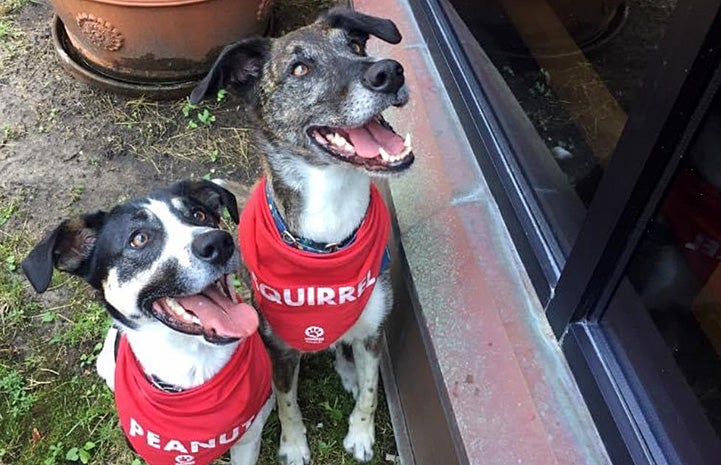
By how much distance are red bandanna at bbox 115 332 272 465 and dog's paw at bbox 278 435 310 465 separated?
0.53m

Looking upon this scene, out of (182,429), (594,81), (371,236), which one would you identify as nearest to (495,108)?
(594,81)

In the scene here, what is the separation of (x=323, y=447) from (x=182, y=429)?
875 mm

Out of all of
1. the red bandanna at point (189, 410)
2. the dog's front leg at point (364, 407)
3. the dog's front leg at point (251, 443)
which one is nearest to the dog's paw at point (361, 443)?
the dog's front leg at point (364, 407)

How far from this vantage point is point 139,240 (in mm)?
2332

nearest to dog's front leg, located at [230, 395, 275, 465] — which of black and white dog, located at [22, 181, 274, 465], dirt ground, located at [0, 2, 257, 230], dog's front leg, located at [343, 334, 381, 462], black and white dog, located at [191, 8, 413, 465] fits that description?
black and white dog, located at [22, 181, 274, 465]

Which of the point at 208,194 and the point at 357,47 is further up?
the point at 357,47

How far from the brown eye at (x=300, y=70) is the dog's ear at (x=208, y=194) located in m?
0.48

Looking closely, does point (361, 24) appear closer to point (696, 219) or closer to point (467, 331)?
point (467, 331)

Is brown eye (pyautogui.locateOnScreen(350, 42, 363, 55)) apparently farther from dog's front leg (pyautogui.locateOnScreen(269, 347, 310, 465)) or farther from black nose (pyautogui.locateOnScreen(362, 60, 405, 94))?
dog's front leg (pyautogui.locateOnScreen(269, 347, 310, 465))

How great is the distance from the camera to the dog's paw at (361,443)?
314cm

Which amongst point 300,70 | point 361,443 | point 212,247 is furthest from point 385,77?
point 361,443

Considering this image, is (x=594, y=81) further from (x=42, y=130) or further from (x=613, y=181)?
(x=42, y=130)

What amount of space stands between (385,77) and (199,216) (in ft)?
2.63

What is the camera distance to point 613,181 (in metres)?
2.01
